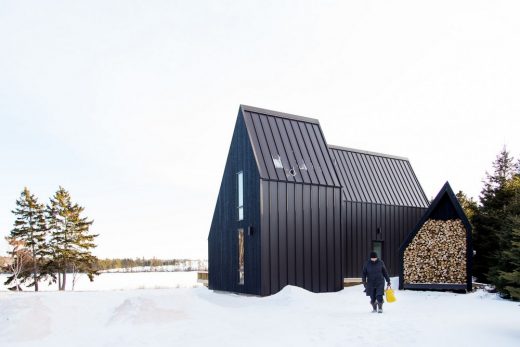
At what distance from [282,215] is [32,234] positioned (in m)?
30.2

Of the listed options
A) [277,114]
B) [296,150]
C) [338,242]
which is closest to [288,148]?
[296,150]

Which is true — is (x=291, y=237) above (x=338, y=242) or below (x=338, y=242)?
above

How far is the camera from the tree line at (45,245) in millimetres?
38312

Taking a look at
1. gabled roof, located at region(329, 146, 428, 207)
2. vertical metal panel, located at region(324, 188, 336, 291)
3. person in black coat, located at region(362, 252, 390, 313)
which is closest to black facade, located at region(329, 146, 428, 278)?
gabled roof, located at region(329, 146, 428, 207)

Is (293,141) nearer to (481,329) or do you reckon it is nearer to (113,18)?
(113,18)

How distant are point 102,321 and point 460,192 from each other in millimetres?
24689

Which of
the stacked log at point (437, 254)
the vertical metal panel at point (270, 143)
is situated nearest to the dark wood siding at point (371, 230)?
the stacked log at point (437, 254)

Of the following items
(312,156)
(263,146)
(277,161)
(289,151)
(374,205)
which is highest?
(263,146)

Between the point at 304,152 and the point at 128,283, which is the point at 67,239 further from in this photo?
the point at 304,152

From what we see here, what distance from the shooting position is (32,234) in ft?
126

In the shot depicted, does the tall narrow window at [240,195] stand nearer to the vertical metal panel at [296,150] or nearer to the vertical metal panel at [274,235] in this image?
the vertical metal panel at [274,235]

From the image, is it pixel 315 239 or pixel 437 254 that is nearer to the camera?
pixel 437 254

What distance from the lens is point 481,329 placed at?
9.11 m

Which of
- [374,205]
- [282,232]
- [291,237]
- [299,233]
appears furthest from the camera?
[374,205]
